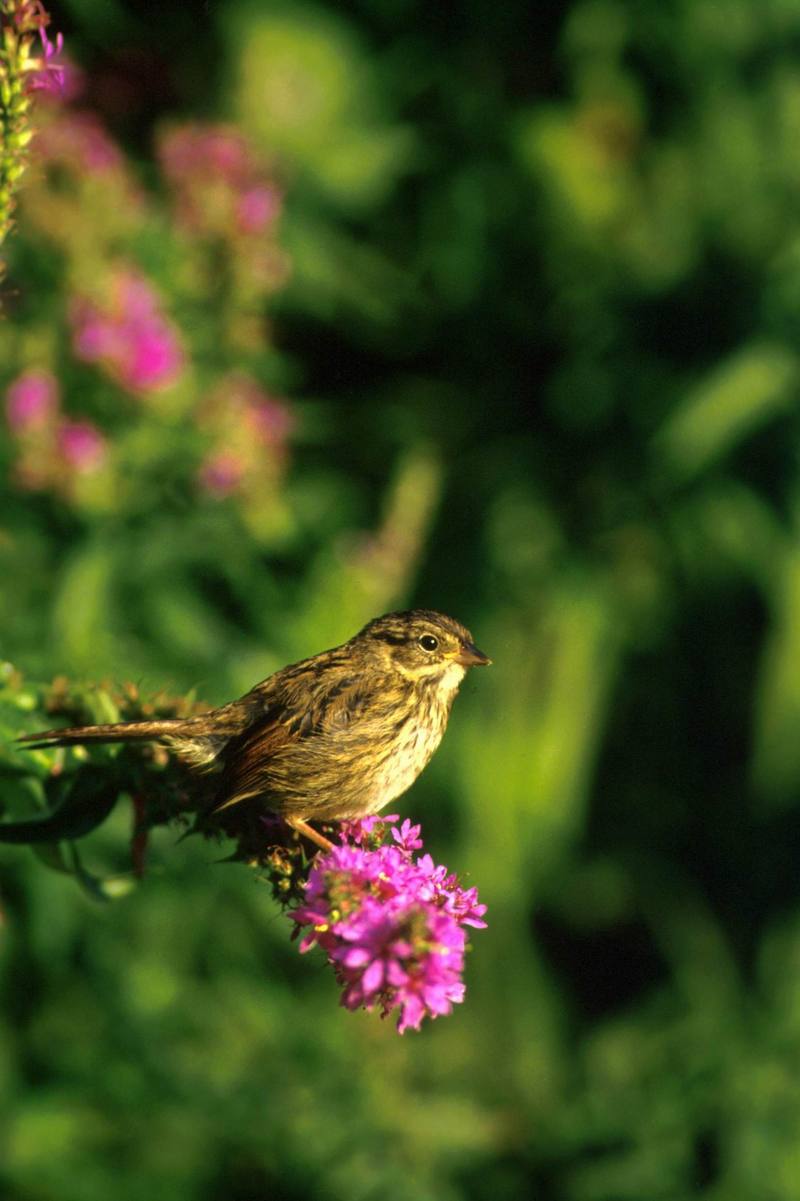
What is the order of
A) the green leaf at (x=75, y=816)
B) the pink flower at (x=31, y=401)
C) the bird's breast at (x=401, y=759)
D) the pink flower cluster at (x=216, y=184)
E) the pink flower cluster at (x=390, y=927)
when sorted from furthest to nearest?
1. the pink flower cluster at (x=216, y=184)
2. the pink flower at (x=31, y=401)
3. the bird's breast at (x=401, y=759)
4. the green leaf at (x=75, y=816)
5. the pink flower cluster at (x=390, y=927)

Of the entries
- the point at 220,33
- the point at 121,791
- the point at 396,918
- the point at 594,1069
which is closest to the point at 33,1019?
the point at 594,1069

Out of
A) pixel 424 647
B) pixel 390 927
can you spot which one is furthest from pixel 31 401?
pixel 390 927

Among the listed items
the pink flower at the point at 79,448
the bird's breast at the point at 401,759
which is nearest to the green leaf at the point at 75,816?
the bird's breast at the point at 401,759

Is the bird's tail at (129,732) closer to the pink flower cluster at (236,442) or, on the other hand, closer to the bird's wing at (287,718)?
the bird's wing at (287,718)

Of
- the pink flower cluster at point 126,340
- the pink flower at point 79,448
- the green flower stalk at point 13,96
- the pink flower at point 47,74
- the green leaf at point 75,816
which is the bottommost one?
the green leaf at point 75,816

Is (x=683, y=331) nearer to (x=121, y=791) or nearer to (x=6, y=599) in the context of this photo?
(x=6, y=599)

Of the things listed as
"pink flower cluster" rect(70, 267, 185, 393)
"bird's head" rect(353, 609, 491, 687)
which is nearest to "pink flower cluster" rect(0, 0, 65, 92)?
"bird's head" rect(353, 609, 491, 687)

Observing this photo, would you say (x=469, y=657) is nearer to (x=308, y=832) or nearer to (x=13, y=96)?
(x=308, y=832)
